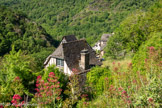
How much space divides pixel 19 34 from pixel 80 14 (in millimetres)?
79703

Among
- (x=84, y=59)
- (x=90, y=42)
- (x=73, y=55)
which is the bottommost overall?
(x=84, y=59)

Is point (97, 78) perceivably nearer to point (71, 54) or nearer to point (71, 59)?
point (71, 59)

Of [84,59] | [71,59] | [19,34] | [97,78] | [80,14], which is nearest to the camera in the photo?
[97,78]

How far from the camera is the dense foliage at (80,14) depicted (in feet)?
342

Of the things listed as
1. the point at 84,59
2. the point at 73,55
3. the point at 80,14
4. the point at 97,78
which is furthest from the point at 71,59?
the point at 80,14

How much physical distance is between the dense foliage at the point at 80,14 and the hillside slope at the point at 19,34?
74.6 feet

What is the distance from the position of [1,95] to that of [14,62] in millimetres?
3471

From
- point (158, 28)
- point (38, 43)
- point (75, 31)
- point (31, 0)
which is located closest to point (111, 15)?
point (75, 31)

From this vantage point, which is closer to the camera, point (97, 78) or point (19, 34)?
point (97, 78)

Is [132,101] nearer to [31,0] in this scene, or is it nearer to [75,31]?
[75,31]

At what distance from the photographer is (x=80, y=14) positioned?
5271 inches

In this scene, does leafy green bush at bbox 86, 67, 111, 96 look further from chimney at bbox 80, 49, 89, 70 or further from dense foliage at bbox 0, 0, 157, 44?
dense foliage at bbox 0, 0, 157, 44

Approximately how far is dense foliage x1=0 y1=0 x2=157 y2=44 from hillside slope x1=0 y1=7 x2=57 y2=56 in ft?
74.6

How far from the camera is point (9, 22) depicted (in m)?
62.5
